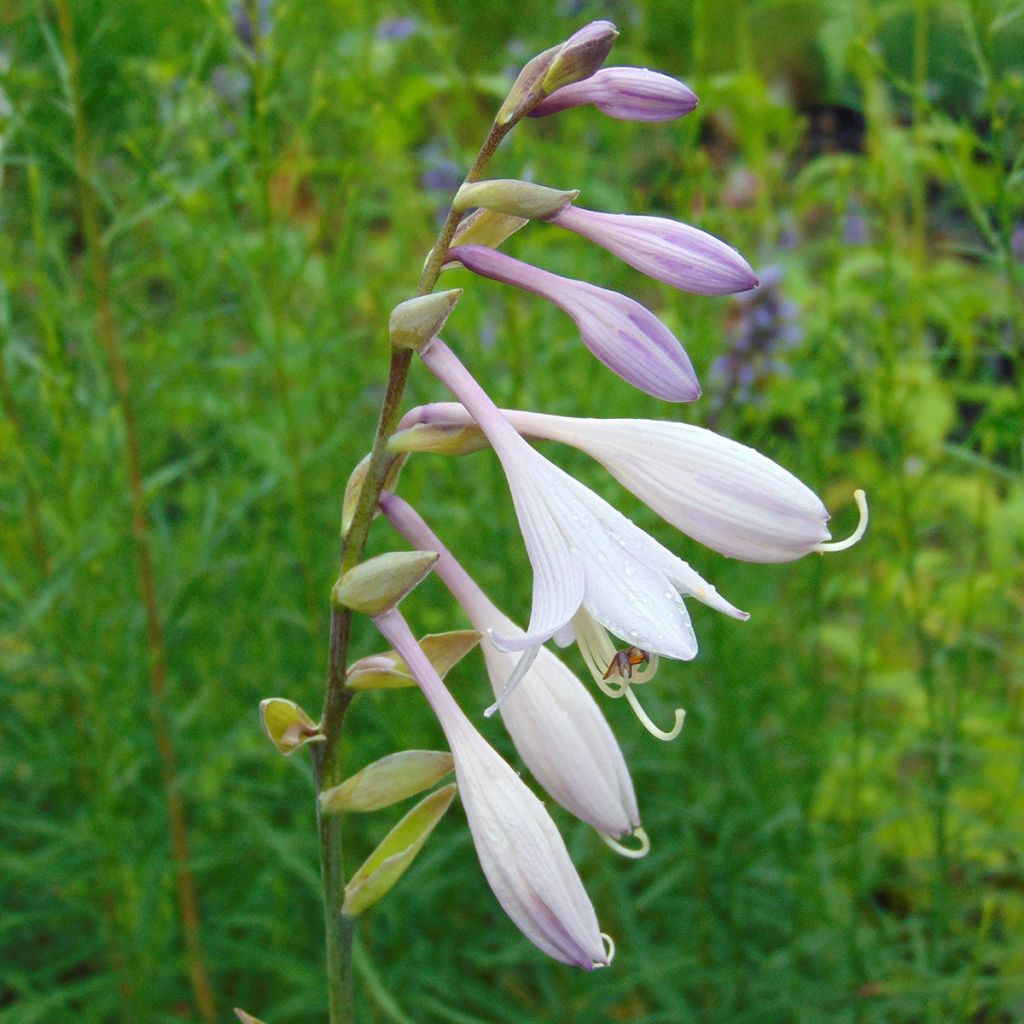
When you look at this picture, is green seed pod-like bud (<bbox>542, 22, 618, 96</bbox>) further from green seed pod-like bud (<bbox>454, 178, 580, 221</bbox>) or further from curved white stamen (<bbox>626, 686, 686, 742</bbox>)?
curved white stamen (<bbox>626, 686, 686, 742</bbox>)

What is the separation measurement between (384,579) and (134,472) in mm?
1243

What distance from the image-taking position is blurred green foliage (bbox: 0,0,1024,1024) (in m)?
2.19

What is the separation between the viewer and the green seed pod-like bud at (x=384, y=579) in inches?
44.7

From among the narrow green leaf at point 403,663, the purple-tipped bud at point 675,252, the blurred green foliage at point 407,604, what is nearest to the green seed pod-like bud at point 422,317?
the purple-tipped bud at point 675,252

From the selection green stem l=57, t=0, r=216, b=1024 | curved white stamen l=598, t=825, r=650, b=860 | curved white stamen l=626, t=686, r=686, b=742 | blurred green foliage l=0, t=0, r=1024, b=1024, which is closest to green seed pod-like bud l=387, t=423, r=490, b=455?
curved white stamen l=626, t=686, r=686, b=742

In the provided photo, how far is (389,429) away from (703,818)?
140 centimetres

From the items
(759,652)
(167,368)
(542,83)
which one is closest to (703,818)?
(759,652)

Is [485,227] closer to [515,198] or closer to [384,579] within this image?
[515,198]

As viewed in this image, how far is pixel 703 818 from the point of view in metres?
2.33

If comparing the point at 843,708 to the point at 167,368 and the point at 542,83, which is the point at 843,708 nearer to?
the point at 167,368

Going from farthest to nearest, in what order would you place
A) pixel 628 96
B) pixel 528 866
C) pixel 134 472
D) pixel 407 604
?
pixel 407 604 < pixel 134 472 < pixel 628 96 < pixel 528 866

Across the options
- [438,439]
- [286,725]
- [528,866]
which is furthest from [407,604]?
[528,866]

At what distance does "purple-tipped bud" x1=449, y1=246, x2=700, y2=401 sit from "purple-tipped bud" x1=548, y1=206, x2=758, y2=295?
1.6 inches

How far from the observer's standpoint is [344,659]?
123 cm
